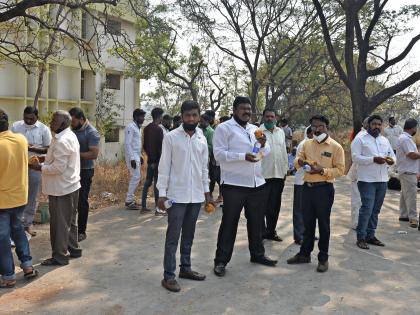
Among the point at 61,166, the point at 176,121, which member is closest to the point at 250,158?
the point at 61,166

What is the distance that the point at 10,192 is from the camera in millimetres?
4418

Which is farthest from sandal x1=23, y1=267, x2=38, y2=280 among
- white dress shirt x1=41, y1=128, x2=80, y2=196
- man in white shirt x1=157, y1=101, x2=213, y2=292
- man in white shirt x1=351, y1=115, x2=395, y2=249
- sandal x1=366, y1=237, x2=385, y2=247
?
sandal x1=366, y1=237, x2=385, y2=247

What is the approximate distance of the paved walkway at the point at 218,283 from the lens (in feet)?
13.5

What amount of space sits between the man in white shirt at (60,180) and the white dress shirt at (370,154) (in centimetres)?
375

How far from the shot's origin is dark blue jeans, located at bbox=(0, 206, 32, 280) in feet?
14.5

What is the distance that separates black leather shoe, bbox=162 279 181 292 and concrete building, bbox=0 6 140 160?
36.0ft

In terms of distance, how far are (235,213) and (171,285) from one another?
42.2 inches

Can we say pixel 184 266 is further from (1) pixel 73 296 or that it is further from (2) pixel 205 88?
(2) pixel 205 88

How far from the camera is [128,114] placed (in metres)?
22.7

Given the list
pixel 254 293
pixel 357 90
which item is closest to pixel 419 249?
pixel 254 293

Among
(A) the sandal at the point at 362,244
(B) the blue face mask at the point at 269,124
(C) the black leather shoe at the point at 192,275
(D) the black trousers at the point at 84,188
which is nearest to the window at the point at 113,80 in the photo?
(D) the black trousers at the point at 84,188

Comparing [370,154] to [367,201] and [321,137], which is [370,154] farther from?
[321,137]

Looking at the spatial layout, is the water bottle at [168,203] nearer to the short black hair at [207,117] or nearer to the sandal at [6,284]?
the sandal at [6,284]

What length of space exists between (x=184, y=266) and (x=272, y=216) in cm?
200
